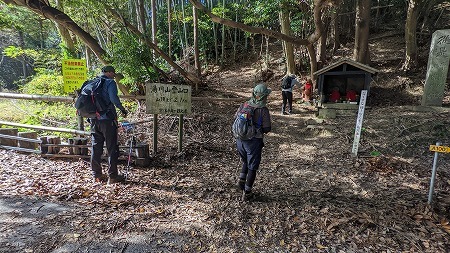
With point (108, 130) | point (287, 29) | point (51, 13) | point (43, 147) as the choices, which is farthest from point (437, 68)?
point (51, 13)

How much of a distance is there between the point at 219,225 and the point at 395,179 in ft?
10.6

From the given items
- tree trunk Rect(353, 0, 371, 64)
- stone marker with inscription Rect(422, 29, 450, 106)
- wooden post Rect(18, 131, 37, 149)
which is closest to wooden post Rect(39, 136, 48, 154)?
wooden post Rect(18, 131, 37, 149)

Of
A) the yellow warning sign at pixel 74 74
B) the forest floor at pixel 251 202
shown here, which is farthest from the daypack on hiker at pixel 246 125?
the yellow warning sign at pixel 74 74

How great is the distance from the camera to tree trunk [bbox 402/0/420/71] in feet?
31.2

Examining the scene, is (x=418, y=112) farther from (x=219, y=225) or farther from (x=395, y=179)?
(x=219, y=225)

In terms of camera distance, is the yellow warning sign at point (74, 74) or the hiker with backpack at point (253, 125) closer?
the hiker with backpack at point (253, 125)

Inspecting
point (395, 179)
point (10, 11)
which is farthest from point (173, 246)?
point (10, 11)

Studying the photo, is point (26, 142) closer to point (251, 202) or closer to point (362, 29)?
point (251, 202)

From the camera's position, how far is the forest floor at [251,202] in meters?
2.74

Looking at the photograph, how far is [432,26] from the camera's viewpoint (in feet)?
42.4

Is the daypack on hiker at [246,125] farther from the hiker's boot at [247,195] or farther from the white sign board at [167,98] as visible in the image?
the white sign board at [167,98]

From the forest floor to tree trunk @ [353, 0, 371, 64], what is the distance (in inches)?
149

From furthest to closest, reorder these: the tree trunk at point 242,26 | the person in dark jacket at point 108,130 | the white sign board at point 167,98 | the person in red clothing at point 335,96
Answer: the person in red clothing at point 335,96 → the tree trunk at point 242,26 → the white sign board at point 167,98 → the person in dark jacket at point 108,130

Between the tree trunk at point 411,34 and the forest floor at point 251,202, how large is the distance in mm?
3986
